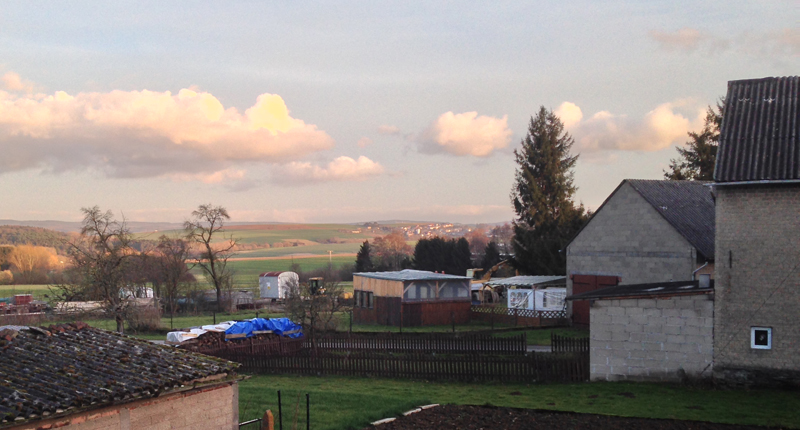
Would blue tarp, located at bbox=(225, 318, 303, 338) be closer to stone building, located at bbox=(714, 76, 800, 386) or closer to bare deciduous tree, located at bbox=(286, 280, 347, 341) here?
bare deciduous tree, located at bbox=(286, 280, 347, 341)

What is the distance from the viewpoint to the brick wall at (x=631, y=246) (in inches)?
1198

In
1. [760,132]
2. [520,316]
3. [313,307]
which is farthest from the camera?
[520,316]

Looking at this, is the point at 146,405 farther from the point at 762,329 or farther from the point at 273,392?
the point at 762,329

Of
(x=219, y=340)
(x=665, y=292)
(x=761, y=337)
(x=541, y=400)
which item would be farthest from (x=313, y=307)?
(x=761, y=337)

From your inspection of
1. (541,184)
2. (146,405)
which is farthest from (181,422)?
(541,184)

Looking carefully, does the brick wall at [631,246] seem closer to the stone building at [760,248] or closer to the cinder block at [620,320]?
the cinder block at [620,320]

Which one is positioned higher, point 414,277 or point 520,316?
point 414,277

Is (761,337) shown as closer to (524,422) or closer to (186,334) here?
(524,422)

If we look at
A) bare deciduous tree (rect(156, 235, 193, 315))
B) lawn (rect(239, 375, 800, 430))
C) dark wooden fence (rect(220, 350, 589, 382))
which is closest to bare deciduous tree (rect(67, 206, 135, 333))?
dark wooden fence (rect(220, 350, 589, 382))

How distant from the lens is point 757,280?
18.7 meters

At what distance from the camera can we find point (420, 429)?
1451cm

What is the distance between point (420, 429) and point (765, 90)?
1491 centimetres

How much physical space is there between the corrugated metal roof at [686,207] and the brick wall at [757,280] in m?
10.9

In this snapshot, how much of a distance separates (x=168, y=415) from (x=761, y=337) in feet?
52.2
